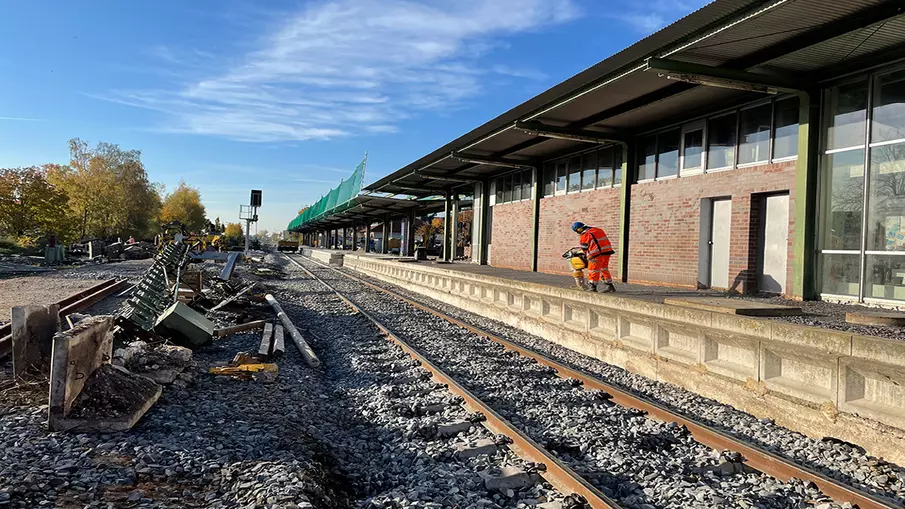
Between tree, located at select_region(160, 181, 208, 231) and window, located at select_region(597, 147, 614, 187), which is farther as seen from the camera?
tree, located at select_region(160, 181, 208, 231)

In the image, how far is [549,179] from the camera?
19219mm

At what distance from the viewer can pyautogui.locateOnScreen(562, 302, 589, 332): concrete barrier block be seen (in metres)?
9.89

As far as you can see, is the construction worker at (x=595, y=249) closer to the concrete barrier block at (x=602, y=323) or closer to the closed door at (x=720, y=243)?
the concrete barrier block at (x=602, y=323)

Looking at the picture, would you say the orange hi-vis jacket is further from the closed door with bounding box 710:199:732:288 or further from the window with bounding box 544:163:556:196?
the window with bounding box 544:163:556:196

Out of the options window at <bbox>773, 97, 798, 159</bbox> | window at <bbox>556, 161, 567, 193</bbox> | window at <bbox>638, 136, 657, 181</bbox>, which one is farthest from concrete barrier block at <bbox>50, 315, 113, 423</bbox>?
window at <bbox>556, 161, 567, 193</bbox>

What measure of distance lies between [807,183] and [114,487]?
35.1 feet

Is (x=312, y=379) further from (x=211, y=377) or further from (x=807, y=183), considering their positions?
(x=807, y=183)

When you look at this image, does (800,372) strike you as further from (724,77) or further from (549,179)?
(549,179)

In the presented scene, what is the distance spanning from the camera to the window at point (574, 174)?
17406mm

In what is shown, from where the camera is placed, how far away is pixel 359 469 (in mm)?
4641

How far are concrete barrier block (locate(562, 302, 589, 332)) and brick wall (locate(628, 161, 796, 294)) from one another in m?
3.59

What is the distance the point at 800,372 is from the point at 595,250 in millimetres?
5233

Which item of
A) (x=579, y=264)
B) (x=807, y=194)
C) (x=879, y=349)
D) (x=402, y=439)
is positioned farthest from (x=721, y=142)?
(x=402, y=439)

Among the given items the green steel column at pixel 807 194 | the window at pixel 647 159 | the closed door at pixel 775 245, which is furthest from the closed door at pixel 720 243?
the window at pixel 647 159
